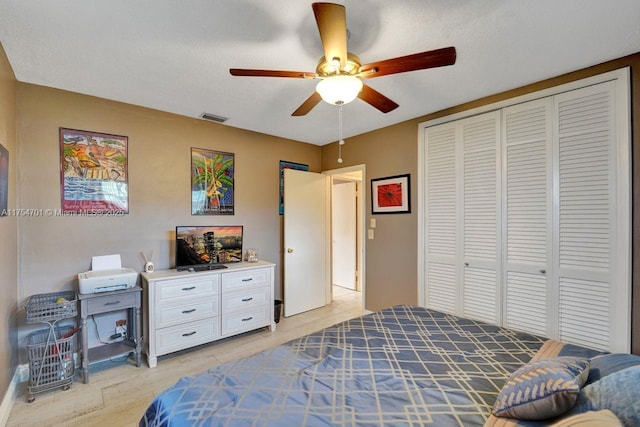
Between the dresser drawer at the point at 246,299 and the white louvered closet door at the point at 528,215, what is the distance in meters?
2.52

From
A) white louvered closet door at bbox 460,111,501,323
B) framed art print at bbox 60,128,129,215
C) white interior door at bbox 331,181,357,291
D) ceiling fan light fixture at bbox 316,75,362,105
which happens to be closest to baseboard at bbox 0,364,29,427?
framed art print at bbox 60,128,129,215

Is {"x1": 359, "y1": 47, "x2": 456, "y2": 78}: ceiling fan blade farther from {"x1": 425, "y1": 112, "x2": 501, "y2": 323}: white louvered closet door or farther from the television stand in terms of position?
the television stand

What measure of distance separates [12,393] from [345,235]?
461 cm

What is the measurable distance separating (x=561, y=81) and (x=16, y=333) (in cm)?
491

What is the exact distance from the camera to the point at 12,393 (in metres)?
2.11

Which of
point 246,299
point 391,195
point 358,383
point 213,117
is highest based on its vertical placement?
point 213,117

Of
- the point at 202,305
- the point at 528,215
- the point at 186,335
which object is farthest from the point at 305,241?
the point at 528,215

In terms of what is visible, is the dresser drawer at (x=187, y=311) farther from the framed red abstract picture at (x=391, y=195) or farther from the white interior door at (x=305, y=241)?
the framed red abstract picture at (x=391, y=195)

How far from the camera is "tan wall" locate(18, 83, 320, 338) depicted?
2.46 metres

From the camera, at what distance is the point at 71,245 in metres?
2.62

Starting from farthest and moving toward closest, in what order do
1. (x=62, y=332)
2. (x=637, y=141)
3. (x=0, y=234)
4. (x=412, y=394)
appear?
(x=62, y=332) → (x=637, y=141) → (x=0, y=234) → (x=412, y=394)

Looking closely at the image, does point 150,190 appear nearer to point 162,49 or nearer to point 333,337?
point 162,49

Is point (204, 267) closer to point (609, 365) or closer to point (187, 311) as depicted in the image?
point (187, 311)

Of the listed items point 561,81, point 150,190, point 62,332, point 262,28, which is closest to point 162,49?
point 262,28
